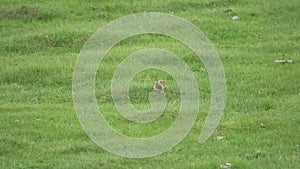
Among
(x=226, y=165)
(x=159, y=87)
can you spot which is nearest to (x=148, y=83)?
(x=159, y=87)

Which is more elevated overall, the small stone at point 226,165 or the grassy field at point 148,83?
the grassy field at point 148,83

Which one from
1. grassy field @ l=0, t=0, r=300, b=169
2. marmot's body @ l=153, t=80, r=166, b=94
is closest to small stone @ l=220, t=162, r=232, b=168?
grassy field @ l=0, t=0, r=300, b=169

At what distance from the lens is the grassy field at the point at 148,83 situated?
568 inches

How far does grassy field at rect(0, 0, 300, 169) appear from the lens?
47.4 ft

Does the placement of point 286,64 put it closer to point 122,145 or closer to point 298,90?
point 298,90

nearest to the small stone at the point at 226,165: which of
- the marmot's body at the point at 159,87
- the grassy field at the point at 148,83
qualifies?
the grassy field at the point at 148,83

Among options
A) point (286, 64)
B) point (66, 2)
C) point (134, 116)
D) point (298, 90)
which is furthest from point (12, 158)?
point (66, 2)

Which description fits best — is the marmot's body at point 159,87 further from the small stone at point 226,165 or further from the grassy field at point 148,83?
the small stone at point 226,165

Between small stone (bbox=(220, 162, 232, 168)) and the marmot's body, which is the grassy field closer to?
small stone (bbox=(220, 162, 232, 168))

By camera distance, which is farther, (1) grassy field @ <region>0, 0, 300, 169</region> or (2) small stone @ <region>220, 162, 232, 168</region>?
(1) grassy field @ <region>0, 0, 300, 169</region>

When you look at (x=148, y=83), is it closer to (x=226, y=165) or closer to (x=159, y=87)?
(x=159, y=87)

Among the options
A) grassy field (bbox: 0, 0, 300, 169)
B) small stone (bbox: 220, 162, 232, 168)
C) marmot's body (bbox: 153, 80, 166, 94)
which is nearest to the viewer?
small stone (bbox: 220, 162, 232, 168)

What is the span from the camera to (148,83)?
63.0 feet

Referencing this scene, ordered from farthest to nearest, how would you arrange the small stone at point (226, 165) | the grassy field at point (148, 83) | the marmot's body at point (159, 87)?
1. the marmot's body at point (159, 87)
2. the grassy field at point (148, 83)
3. the small stone at point (226, 165)
